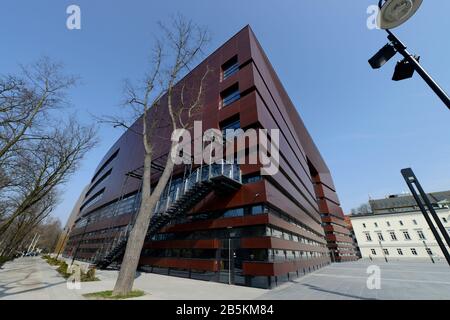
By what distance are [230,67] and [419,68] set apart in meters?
18.3

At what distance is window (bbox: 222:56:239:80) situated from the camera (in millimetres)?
18641

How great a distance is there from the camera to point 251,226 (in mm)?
11805

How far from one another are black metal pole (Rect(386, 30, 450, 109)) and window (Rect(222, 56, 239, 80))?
16.3 metres

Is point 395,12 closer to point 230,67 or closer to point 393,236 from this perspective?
point 230,67

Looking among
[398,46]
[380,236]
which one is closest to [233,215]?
[398,46]

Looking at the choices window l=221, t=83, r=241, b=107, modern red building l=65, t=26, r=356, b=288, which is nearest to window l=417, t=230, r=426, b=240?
modern red building l=65, t=26, r=356, b=288

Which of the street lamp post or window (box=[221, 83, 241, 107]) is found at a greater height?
window (box=[221, 83, 241, 107])

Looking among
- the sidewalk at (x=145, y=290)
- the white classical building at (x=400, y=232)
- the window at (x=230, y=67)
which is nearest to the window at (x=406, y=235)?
the white classical building at (x=400, y=232)

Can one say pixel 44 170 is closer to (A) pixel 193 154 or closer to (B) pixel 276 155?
(A) pixel 193 154

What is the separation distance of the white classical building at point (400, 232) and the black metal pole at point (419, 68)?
5914cm

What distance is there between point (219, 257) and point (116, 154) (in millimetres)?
39462

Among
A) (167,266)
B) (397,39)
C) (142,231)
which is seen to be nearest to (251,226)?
(142,231)

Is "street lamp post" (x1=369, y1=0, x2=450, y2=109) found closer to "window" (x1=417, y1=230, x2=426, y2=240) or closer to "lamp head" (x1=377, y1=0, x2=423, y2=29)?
"lamp head" (x1=377, y1=0, x2=423, y2=29)

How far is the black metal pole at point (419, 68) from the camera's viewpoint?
9.28 feet
